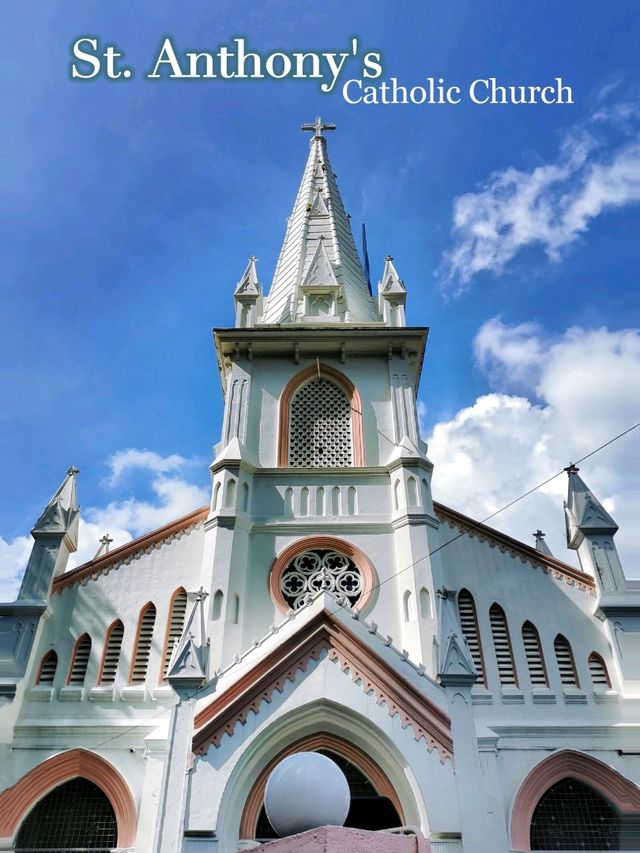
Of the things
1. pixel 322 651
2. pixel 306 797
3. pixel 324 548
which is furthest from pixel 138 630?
pixel 306 797

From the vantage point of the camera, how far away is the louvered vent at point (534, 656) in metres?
12.9

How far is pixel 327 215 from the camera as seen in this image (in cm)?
2548

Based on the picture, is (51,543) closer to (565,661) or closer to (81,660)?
(81,660)

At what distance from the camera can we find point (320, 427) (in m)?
17.0

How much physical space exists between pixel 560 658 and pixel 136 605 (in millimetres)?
8817

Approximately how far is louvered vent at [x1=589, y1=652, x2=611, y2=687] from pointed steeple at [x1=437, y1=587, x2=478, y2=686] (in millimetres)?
4283

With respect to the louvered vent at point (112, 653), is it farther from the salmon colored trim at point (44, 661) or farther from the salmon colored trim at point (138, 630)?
the salmon colored trim at point (44, 661)

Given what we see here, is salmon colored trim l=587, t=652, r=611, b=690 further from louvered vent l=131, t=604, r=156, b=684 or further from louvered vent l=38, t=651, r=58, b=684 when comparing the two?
louvered vent l=38, t=651, r=58, b=684

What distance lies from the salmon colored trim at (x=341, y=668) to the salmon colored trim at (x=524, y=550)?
18.2 feet

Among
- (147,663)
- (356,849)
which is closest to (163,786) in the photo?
(147,663)

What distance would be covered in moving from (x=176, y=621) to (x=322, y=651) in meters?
4.57

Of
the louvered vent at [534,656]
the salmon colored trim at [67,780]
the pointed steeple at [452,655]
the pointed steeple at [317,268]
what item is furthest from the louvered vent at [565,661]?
the pointed steeple at [317,268]

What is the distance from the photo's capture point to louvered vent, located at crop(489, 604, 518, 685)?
12.9 metres

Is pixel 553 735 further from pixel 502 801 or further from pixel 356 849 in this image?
pixel 356 849
